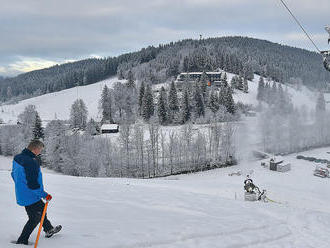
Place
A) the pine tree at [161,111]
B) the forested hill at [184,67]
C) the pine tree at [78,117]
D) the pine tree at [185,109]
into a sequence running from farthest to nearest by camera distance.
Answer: the forested hill at [184,67] < the pine tree at [78,117] < the pine tree at [185,109] < the pine tree at [161,111]

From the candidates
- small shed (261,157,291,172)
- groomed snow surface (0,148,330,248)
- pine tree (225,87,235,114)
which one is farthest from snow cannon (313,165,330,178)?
pine tree (225,87,235,114)

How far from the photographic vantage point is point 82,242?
6.68 metres

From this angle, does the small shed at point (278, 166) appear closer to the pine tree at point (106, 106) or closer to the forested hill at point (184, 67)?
the pine tree at point (106, 106)

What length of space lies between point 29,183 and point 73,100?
12546 centimetres

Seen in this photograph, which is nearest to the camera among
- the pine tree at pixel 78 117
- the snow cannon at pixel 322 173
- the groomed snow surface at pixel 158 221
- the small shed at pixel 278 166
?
the groomed snow surface at pixel 158 221

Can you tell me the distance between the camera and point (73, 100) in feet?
411

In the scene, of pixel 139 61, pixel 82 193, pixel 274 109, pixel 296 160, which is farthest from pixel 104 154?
pixel 139 61

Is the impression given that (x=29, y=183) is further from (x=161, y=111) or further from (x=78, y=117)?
(x=78, y=117)

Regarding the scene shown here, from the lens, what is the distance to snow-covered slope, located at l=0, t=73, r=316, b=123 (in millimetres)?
110019

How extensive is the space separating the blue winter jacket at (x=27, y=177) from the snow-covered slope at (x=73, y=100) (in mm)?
95799

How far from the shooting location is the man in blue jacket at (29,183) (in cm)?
575

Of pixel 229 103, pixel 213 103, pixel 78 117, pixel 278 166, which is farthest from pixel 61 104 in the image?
pixel 278 166

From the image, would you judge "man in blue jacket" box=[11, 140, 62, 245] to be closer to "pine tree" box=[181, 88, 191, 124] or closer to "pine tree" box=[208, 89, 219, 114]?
"pine tree" box=[181, 88, 191, 124]

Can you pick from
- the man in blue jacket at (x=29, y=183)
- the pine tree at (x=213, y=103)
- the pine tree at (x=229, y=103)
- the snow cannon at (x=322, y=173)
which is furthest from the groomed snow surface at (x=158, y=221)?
the pine tree at (x=229, y=103)
